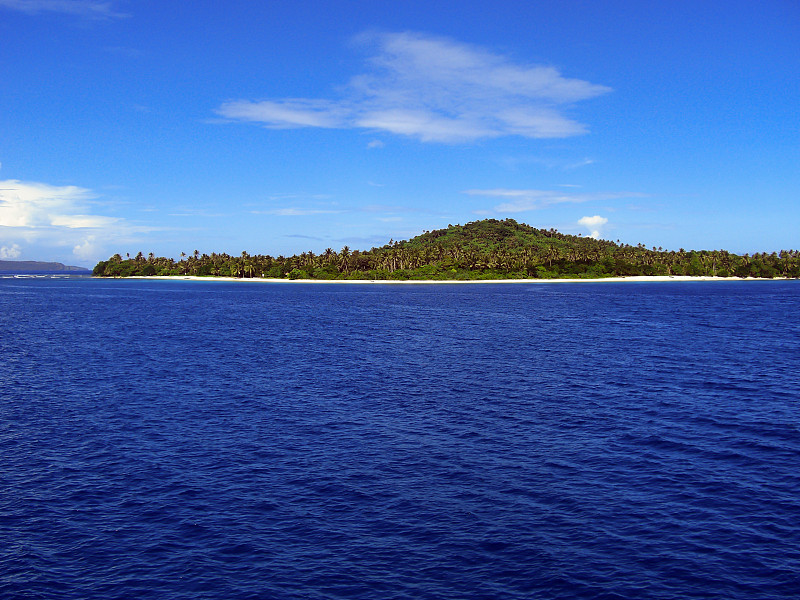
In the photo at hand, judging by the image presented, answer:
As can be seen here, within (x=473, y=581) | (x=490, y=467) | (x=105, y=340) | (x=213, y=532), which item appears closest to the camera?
(x=473, y=581)

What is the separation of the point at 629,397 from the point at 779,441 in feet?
43.4

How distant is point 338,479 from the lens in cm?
3000

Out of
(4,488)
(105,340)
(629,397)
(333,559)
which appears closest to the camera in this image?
(333,559)

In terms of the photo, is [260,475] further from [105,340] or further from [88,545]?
[105,340]

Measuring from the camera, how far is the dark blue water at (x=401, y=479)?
70.1 feet

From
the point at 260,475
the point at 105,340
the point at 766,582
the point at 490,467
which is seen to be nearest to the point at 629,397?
the point at 490,467

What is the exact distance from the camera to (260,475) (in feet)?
100

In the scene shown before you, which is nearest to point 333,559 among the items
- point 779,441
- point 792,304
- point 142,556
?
point 142,556

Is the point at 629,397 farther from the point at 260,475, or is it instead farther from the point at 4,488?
the point at 4,488

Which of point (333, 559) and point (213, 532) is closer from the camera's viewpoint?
point (333, 559)

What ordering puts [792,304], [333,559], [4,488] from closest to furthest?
[333,559]
[4,488]
[792,304]

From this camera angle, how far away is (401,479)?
98.2 ft

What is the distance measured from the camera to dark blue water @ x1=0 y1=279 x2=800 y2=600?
841 inches

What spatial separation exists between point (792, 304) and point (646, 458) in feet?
540
